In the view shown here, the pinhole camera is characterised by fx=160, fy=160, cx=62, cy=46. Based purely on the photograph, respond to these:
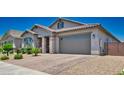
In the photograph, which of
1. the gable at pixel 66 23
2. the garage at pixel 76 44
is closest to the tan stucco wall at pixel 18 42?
the gable at pixel 66 23

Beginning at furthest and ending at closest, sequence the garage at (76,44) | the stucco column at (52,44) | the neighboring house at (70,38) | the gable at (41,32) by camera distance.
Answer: the gable at (41,32)
the stucco column at (52,44)
the garage at (76,44)
the neighboring house at (70,38)

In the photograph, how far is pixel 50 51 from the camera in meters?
18.3

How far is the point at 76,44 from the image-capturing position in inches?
649

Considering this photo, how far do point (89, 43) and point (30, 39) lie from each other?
893cm

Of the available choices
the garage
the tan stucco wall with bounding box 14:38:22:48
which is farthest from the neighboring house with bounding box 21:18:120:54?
the tan stucco wall with bounding box 14:38:22:48

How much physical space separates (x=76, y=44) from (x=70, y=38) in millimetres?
1073

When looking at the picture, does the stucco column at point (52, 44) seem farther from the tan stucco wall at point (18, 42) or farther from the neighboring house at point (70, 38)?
the tan stucco wall at point (18, 42)

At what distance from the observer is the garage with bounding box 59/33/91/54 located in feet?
51.4

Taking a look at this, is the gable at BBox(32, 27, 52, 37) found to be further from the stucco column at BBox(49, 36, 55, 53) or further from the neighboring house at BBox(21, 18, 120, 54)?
the stucco column at BBox(49, 36, 55, 53)

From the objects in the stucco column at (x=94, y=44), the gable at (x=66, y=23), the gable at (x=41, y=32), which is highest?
the gable at (x=66, y=23)

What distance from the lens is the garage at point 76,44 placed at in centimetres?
1566

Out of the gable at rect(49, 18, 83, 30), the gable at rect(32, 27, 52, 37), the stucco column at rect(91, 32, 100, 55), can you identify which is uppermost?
the gable at rect(49, 18, 83, 30)
